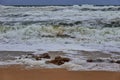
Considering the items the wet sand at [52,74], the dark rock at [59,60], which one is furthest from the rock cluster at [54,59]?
the wet sand at [52,74]

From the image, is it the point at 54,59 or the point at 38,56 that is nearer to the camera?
the point at 54,59

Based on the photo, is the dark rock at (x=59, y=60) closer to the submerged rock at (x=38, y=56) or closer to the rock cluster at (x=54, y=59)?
the rock cluster at (x=54, y=59)

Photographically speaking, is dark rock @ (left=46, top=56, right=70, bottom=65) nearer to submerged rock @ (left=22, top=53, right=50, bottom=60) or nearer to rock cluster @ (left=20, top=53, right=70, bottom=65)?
rock cluster @ (left=20, top=53, right=70, bottom=65)

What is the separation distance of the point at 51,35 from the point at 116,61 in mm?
3870

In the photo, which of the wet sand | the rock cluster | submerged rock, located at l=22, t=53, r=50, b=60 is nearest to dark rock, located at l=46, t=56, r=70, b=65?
the rock cluster

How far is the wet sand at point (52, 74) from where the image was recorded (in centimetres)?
475

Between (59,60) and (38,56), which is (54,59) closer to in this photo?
(59,60)

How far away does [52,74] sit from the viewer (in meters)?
4.96

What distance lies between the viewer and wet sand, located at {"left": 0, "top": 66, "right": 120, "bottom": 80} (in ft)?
15.6

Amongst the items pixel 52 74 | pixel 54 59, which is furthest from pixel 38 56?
pixel 52 74

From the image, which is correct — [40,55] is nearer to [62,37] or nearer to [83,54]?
[83,54]

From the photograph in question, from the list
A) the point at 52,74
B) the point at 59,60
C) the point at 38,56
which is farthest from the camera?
the point at 38,56

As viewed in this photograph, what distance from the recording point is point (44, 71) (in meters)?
5.20

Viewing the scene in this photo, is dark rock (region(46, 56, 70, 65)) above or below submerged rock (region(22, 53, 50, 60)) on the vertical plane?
below
